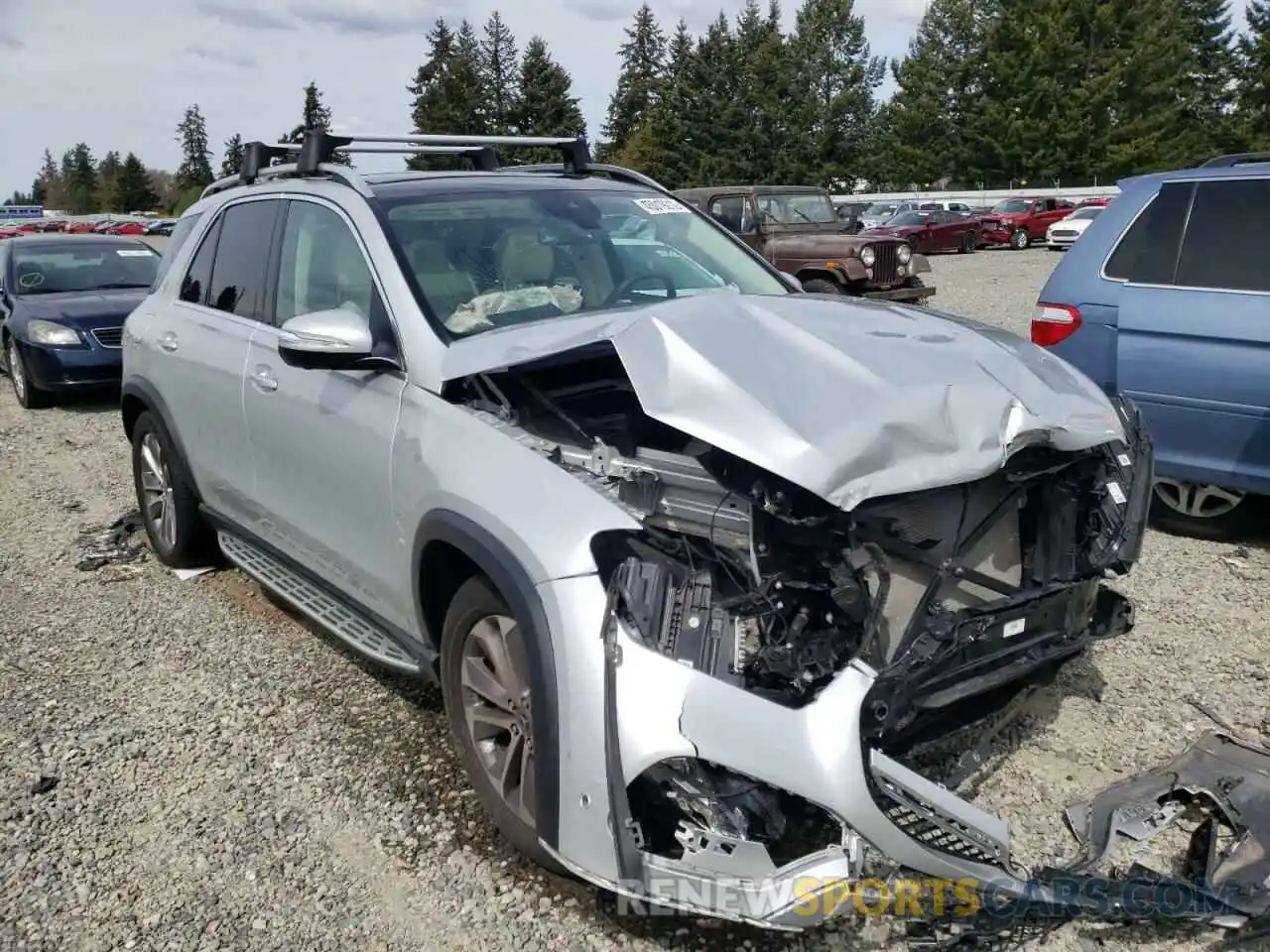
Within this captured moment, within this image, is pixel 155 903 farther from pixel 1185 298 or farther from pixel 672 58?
pixel 672 58

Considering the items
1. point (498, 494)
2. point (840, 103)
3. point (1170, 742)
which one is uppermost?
point (840, 103)

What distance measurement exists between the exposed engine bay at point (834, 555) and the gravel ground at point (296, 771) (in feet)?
2.32

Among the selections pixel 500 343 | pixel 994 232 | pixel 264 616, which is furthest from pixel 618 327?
pixel 994 232

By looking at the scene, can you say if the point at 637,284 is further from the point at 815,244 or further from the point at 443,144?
the point at 815,244

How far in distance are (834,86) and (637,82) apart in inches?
569

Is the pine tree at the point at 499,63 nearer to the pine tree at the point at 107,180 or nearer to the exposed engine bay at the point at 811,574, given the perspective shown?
the pine tree at the point at 107,180

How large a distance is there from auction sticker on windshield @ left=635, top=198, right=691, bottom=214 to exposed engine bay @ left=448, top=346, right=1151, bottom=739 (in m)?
1.34

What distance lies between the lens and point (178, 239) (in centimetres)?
527

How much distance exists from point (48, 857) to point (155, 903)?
46 cm

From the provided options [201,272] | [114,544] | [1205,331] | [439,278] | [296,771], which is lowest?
[114,544]

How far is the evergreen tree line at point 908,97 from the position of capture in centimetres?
5406

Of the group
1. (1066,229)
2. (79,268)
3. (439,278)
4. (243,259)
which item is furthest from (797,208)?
A: (1066,229)

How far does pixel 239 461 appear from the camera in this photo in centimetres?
431

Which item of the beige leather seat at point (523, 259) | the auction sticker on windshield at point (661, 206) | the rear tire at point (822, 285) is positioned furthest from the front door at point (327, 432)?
the rear tire at point (822, 285)
